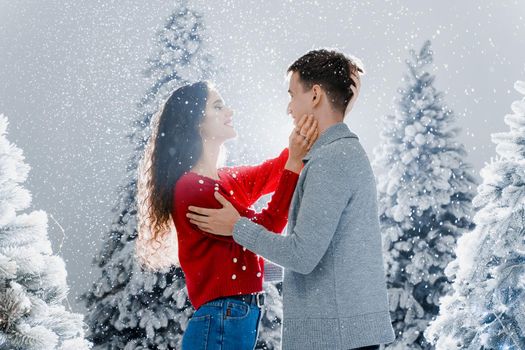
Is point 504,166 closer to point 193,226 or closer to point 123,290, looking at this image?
point 193,226

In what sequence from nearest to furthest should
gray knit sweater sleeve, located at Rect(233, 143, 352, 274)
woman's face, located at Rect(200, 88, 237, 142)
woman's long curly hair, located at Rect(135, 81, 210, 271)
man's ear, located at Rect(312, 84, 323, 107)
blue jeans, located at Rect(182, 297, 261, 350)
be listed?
1. gray knit sweater sleeve, located at Rect(233, 143, 352, 274)
2. man's ear, located at Rect(312, 84, 323, 107)
3. blue jeans, located at Rect(182, 297, 261, 350)
4. woman's long curly hair, located at Rect(135, 81, 210, 271)
5. woman's face, located at Rect(200, 88, 237, 142)

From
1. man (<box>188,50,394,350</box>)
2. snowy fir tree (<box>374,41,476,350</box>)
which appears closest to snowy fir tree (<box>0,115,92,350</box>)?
man (<box>188,50,394,350</box>)

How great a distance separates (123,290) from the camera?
918cm

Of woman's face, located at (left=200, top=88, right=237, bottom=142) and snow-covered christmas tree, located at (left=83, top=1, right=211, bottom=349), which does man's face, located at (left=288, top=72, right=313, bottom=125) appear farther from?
snow-covered christmas tree, located at (left=83, top=1, right=211, bottom=349)

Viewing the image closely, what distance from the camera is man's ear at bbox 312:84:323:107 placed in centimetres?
306

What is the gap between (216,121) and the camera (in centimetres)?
379

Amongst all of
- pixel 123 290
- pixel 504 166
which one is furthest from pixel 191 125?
pixel 123 290

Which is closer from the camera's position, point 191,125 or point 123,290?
point 191,125

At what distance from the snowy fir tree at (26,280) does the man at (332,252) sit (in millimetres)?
2584

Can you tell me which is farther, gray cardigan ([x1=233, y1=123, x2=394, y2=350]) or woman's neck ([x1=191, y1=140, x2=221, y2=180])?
woman's neck ([x1=191, y1=140, x2=221, y2=180])

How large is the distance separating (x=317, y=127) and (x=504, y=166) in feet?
10.8

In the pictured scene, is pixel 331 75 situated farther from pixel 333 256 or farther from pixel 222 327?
pixel 222 327

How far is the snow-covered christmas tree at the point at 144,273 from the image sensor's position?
8719 millimetres

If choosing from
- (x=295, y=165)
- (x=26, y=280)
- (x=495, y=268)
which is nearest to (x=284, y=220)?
(x=295, y=165)
